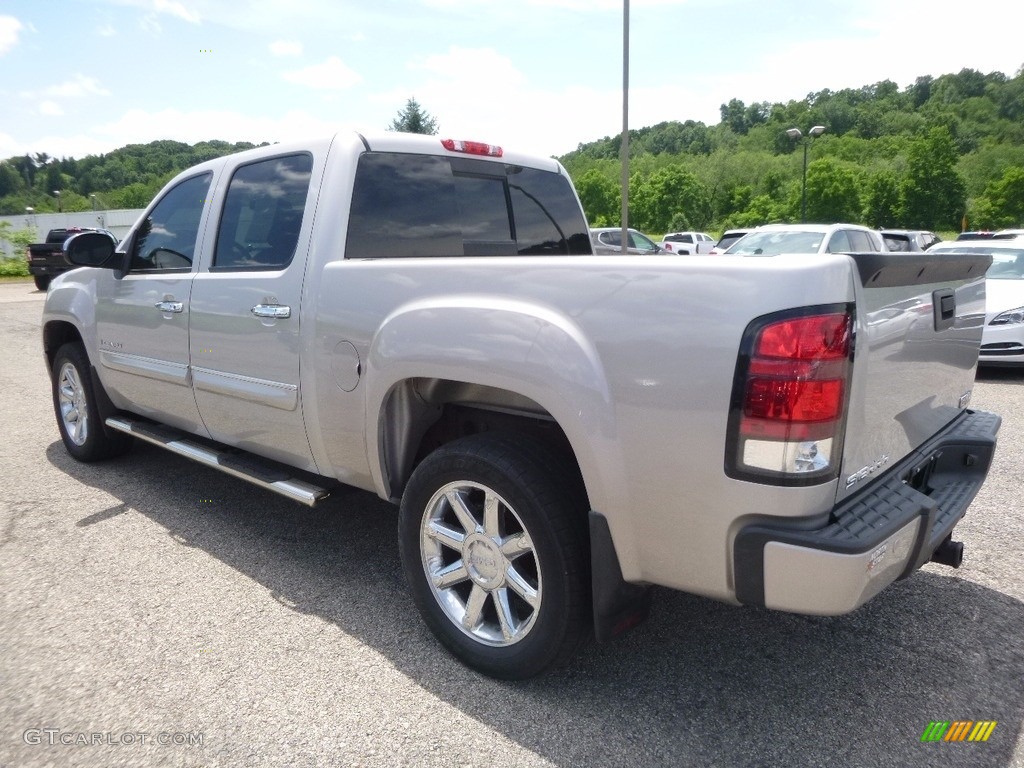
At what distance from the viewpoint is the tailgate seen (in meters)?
2.04

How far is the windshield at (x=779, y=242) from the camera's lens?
11.4m

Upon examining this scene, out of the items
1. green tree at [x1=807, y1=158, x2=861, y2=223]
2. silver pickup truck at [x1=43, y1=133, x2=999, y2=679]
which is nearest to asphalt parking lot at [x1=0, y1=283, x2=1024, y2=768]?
silver pickup truck at [x1=43, y1=133, x2=999, y2=679]

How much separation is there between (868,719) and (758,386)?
4.14 feet

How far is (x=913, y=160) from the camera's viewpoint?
71312 millimetres

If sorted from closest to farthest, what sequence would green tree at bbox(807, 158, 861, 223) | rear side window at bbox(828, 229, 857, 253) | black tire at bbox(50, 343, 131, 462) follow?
black tire at bbox(50, 343, 131, 462), rear side window at bbox(828, 229, 857, 253), green tree at bbox(807, 158, 861, 223)

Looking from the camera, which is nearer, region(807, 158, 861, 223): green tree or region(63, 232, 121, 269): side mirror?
region(63, 232, 121, 269): side mirror

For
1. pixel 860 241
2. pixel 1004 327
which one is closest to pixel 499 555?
pixel 1004 327

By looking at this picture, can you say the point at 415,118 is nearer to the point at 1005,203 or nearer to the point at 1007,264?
the point at 1007,264

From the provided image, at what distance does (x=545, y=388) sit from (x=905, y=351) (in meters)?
1.13

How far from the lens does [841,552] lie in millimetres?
1891

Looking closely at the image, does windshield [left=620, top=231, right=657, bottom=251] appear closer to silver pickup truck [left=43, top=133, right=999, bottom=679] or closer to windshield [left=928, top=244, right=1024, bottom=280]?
windshield [left=928, top=244, right=1024, bottom=280]

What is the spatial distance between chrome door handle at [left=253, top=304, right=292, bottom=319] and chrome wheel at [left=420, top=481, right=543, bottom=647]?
107cm

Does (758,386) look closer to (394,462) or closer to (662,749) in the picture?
(662,749)

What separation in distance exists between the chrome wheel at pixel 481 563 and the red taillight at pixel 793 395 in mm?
818
